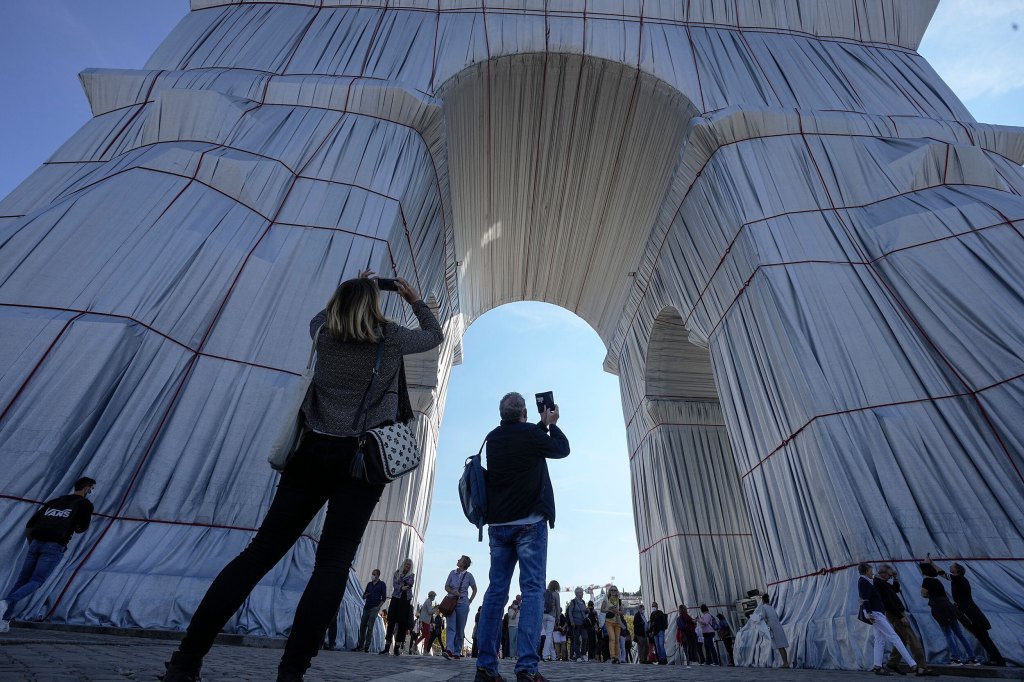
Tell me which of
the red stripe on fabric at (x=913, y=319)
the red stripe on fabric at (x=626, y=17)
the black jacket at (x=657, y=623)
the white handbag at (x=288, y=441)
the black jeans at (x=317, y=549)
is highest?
the red stripe on fabric at (x=626, y=17)

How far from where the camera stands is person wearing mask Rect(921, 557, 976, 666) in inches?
227

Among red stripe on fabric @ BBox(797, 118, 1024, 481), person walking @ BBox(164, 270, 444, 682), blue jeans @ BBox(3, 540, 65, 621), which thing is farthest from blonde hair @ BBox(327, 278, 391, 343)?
red stripe on fabric @ BBox(797, 118, 1024, 481)

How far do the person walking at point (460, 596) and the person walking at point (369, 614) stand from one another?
92cm

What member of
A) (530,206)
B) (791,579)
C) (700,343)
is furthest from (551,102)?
(791,579)

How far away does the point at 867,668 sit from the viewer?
19.7ft

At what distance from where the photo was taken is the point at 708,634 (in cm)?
1109

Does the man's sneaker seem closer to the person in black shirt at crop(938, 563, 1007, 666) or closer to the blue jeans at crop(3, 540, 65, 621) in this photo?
the blue jeans at crop(3, 540, 65, 621)

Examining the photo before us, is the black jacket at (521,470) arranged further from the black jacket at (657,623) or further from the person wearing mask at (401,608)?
the black jacket at (657,623)

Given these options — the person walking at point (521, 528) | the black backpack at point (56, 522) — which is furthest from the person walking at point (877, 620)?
the black backpack at point (56, 522)

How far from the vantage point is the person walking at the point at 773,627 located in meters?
7.24

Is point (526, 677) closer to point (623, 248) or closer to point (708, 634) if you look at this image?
point (708, 634)

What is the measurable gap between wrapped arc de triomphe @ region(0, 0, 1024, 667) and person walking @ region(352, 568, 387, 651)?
4.50 feet

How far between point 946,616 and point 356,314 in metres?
6.77

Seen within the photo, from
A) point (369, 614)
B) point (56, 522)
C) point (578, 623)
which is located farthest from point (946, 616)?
point (56, 522)
